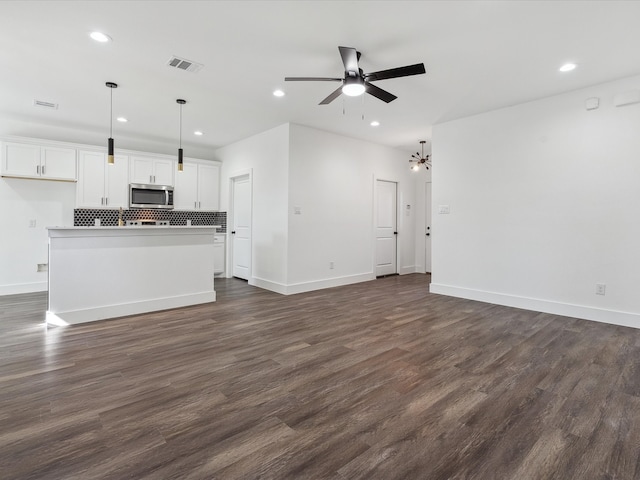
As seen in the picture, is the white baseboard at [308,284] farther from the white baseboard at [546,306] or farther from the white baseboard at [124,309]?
the white baseboard at [546,306]

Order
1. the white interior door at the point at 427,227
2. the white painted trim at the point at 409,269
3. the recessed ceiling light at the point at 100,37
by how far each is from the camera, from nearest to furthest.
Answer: the recessed ceiling light at the point at 100,37 → the white painted trim at the point at 409,269 → the white interior door at the point at 427,227

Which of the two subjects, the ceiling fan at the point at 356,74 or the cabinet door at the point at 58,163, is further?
the cabinet door at the point at 58,163

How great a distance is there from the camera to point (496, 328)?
362cm

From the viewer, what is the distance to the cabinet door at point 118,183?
19.9ft

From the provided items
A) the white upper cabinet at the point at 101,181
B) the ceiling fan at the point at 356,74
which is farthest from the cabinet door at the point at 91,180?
the ceiling fan at the point at 356,74

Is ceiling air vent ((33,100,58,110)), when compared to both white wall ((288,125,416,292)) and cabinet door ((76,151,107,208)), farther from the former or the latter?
white wall ((288,125,416,292))

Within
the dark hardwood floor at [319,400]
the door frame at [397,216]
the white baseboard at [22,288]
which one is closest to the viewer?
the dark hardwood floor at [319,400]

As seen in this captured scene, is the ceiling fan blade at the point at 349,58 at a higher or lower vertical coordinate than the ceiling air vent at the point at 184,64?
lower

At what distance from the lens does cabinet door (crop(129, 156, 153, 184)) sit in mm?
6258

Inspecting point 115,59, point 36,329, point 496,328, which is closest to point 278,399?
point 496,328

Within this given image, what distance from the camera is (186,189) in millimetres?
6840

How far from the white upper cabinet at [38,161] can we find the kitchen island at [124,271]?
2.72m

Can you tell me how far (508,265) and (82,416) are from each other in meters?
5.03

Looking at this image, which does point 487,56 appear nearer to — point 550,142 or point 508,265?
point 550,142
